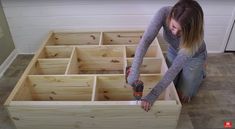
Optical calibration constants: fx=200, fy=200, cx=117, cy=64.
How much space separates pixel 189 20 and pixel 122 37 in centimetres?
122

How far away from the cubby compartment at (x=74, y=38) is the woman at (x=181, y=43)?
0.91 metres

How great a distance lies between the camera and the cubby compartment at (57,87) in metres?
1.53

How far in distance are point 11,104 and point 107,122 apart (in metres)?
0.62

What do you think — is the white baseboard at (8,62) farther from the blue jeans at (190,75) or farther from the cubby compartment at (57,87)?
the blue jeans at (190,75)

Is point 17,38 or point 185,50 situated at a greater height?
point 185,50

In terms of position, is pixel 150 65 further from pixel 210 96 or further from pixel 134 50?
pixel 210 96

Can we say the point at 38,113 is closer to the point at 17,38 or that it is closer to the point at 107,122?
the point at 107,122

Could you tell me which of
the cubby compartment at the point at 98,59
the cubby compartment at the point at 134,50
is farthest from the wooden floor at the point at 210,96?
the cubby compartment at the point at 98,59

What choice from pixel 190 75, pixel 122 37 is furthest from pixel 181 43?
pixel 122 37

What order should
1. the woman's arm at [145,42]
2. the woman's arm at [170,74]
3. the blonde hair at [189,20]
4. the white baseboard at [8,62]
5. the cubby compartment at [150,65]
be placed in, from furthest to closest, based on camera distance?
the white baseboard at [8,62] < the cubby compartment at [150,65] < the woman's arm at [145,42] < the woman's arm at [170,74] < the blonde hair at [189,20]

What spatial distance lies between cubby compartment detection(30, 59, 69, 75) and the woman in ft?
2.50

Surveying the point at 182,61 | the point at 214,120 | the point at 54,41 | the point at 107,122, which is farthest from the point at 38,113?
the point at 214,120

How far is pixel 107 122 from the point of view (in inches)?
52.7

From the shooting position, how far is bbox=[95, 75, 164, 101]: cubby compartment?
1537 millimetres
